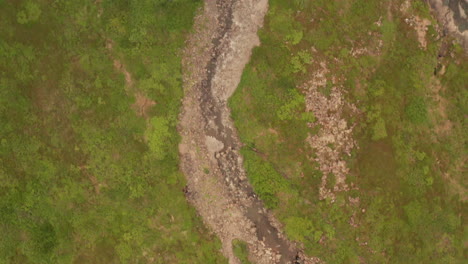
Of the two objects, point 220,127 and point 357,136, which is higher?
point 357,136

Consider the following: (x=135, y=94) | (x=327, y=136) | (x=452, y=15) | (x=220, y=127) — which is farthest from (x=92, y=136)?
(x=452, y=15)

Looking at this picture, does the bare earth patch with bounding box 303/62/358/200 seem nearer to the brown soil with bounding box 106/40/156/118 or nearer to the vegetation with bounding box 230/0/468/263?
the vegetation with bounding box 230/0/468/263

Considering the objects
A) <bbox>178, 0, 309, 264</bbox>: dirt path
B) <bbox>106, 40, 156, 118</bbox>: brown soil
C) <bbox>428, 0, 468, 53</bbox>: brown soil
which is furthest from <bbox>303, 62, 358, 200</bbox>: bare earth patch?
<bbox>106, 40, 156, 118</bbox>: brown soil

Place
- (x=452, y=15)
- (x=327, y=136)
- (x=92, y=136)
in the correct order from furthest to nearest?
(x=452, y=15) < (x=327, y=136) < (x=92, y=136)

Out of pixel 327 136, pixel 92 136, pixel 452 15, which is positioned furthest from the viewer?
pixel 452 15

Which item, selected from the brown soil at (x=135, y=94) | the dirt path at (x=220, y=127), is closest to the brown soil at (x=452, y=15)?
the dirt path at (x=220, y=127)

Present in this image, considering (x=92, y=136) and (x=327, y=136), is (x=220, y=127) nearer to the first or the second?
(x=327, y=136)

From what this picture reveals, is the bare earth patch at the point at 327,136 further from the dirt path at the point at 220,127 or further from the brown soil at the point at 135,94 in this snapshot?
the brown soil at the point at 135,94
